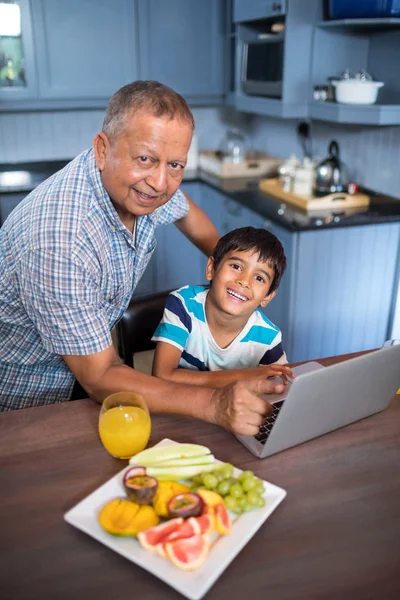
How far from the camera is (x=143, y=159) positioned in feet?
4.09

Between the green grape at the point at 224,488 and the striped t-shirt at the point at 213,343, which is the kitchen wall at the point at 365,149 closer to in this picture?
the striped t-shirt at the point at 213,343

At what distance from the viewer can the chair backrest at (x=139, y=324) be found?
165 cm

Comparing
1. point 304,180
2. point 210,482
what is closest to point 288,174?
point 304,180

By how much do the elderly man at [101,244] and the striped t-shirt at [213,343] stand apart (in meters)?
0.24

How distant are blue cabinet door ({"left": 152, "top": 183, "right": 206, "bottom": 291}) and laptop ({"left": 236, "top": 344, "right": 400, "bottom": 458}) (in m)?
2.58

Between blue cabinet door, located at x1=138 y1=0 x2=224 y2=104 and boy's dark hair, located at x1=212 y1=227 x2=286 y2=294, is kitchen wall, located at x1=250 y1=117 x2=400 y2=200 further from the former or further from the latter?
boy's dark hair, located at x1=212 y1=227 x2=286 y2=294

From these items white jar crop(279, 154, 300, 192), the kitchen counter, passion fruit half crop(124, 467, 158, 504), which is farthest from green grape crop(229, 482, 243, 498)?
white jar crop(279, 154, 300, 192)

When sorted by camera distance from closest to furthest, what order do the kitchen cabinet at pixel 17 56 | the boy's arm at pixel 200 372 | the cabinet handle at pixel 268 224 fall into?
the boy's arm at pixel 200 372, the cabinet handle at pixel 268 224, the kitchen cabinet at pixel 17 56

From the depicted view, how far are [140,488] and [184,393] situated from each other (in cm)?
31

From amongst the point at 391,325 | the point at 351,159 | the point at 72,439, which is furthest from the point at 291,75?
the point at 72,439

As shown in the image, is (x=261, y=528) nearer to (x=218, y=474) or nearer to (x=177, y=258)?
(x=218, y=474)

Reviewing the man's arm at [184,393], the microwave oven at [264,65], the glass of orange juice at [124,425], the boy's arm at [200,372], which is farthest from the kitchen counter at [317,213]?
the glass of orange juice at [124,425]

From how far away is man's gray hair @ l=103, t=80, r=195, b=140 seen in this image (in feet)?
3.95

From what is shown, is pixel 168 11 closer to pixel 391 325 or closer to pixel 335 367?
pixel 391 325
